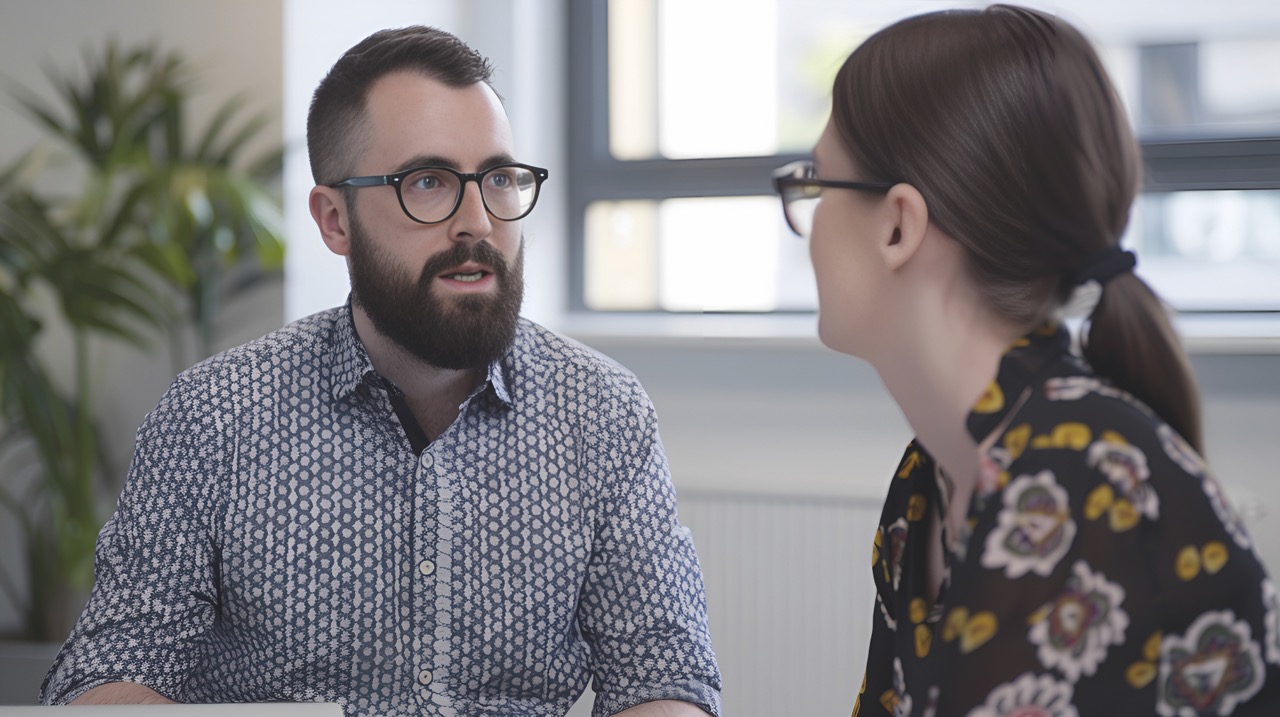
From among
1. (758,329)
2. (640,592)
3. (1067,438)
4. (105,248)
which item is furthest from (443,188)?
(758,329)

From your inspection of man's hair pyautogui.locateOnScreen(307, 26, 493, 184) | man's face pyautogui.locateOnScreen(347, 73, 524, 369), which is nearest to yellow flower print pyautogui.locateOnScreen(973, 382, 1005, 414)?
man's face pyautogui.locateOnScreen(347, 73, 524, 369)

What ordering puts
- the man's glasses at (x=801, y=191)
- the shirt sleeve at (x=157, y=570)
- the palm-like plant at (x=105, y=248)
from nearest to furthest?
1. the man's glasses at (x=801, y=191)
2. the shirt sleeve at (x=157, y=570)
3. the palm-like plant at (x=105, y=248)

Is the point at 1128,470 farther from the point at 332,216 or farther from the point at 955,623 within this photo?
the point at 332,216

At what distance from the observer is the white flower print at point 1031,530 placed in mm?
749

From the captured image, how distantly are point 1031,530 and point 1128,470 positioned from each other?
7cm

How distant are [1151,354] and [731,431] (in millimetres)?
1872

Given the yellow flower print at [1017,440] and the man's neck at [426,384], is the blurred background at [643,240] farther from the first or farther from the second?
the yellow flower print at [1017,440]

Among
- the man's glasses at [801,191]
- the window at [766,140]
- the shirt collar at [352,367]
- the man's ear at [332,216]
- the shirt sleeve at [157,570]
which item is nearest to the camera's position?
the man's glasses at [801,191]

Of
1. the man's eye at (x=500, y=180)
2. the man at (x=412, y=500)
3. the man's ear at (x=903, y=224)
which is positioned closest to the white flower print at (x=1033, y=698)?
the man's ear at (x=903, y=224)

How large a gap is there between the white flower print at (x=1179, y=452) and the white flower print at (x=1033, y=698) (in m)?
0.16

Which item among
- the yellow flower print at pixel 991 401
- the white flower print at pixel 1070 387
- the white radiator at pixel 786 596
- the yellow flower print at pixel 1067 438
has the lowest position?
the white radiator at pixel 786 596

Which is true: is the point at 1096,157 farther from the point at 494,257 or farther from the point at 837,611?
the point at 837,611

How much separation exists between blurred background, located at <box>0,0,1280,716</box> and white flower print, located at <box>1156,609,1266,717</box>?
158 cm

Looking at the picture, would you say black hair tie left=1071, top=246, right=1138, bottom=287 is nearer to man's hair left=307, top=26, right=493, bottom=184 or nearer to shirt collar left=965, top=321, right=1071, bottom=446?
shirt collar left=965, top=321, right=1071, bottom=446
